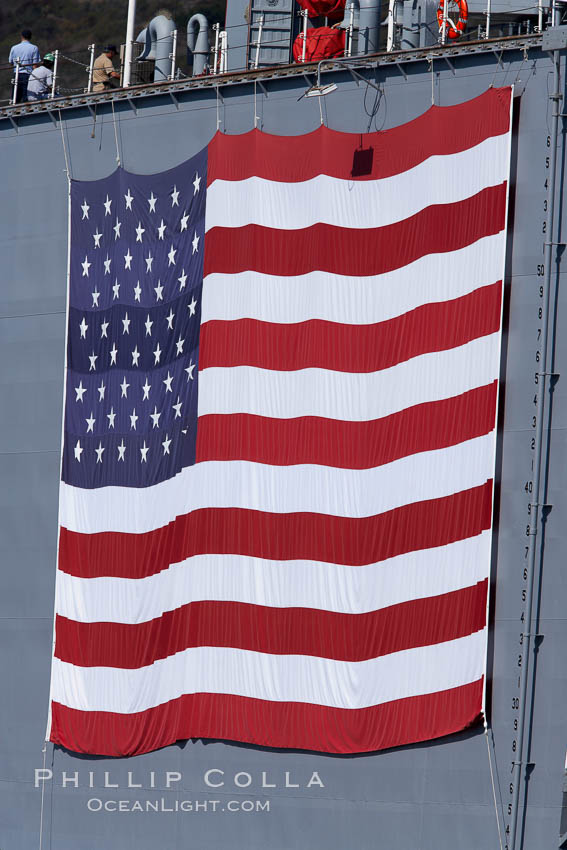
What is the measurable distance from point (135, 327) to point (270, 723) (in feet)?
20.7

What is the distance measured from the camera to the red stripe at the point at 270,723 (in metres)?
16.5

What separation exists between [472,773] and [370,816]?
1560 millimetres

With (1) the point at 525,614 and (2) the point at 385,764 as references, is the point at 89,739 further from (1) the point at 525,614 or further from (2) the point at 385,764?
(1) the point at 525,614

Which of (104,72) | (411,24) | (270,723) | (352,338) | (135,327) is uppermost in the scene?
(411,24)

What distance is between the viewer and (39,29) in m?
87.3

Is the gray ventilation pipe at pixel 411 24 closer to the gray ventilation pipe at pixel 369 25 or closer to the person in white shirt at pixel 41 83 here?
the gray ventilation pipe at pixel 369 25

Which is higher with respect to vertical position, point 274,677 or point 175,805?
point 274,677

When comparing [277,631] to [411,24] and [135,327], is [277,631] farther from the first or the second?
[411,24]

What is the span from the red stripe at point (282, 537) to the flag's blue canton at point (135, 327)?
931mm

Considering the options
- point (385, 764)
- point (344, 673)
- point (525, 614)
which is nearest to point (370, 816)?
point (385, 764)

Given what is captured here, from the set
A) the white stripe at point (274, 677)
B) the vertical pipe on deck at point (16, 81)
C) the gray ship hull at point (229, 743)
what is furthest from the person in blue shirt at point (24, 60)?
the white stripe at point (274, 677)

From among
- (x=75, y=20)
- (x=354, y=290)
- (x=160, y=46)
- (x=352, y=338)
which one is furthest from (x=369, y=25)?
(x=75, y=20)

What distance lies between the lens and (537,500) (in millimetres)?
16406

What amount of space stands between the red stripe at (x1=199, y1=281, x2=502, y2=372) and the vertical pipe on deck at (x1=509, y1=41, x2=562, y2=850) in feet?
2.31
